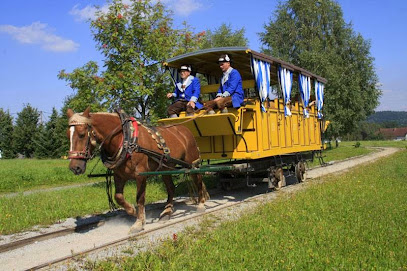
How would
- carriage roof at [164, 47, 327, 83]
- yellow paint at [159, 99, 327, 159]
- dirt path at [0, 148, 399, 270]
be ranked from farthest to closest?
carriage roof at [164, 47, 327, 83], yellow paint at [159, 99, 327, 159], dirt path at [0, 148, 399, 270]

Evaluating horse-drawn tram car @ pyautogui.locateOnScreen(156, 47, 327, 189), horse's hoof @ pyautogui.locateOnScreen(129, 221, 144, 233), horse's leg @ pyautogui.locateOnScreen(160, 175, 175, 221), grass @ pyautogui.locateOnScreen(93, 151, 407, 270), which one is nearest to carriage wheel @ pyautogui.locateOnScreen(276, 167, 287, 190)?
horse-drawn tram car @ pyautogui.locateOnScreen(156, 47, 327, 189)

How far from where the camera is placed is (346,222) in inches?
245

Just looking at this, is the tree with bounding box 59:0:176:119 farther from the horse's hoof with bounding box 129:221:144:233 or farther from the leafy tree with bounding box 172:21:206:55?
the horse's hoof with bounding box 129:221:144:233

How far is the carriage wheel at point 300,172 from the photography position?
12305mm

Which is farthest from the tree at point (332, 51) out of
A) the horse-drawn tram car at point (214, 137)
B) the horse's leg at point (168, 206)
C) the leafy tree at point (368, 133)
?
the leafy tree at point (368, 133)

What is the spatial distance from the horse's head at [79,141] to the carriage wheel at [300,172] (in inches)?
306

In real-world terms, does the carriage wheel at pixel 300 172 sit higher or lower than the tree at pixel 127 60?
lower

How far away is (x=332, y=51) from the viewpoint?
32.0 m

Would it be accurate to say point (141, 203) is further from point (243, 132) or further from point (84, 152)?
point (243, 132)

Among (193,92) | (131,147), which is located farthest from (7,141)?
(131,147)

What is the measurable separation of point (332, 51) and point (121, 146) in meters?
29.0

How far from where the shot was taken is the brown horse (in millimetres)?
6070

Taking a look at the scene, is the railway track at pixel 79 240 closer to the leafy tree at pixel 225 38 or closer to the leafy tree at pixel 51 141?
the leafy tree at pixel 225 38

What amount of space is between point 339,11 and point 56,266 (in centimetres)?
3408
